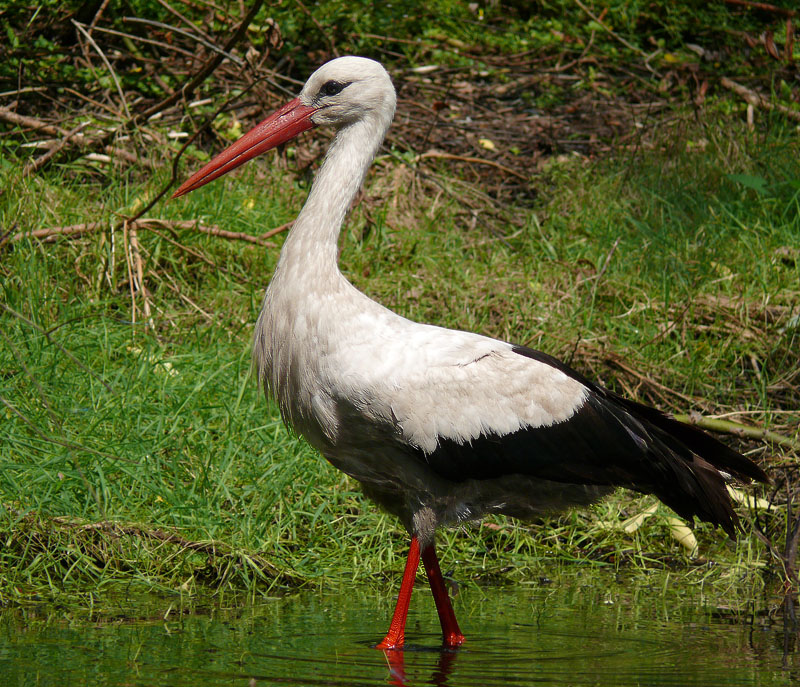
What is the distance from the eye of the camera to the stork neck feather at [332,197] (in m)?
3.59

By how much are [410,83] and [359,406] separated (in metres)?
5.78

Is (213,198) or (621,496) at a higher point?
(213,198)

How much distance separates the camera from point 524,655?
3.30m

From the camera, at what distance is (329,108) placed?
153 inches

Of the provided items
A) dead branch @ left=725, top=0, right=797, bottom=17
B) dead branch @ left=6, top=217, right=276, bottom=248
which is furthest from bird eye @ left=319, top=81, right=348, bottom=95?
dead branch @ left=725, top=0, right=797, bottom=17

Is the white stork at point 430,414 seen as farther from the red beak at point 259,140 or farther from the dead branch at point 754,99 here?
the dead branch at point 754,99

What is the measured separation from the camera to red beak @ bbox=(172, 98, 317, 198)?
3.90 meters

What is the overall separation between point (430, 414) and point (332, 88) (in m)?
1.29

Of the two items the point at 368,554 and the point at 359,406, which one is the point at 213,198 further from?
the point at 359,406

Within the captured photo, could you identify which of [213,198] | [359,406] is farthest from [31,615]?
[213,198]

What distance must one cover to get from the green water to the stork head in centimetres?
155

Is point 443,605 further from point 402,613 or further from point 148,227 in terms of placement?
point 148,227

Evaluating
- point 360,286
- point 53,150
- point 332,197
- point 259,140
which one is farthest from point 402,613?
point 53,150

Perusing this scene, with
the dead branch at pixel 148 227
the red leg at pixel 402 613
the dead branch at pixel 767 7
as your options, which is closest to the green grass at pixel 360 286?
the dead branch at pixel 148 227
